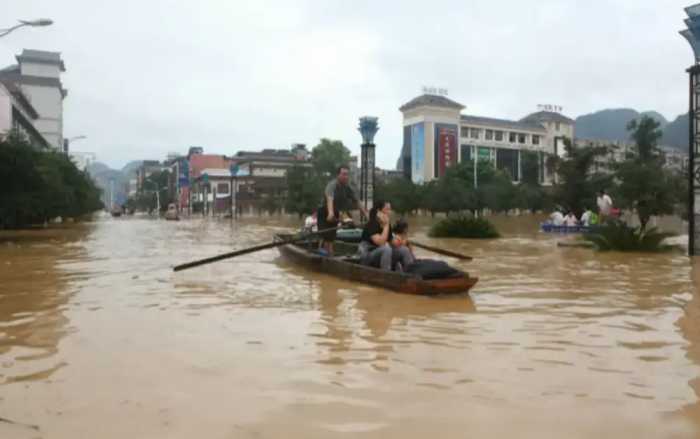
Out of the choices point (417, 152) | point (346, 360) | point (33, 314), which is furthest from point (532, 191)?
point (346, 360)

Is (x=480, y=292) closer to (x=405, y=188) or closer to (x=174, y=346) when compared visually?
(x=174, y=346)

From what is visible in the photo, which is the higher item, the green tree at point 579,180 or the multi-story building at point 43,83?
the multi-story building at point 43,83

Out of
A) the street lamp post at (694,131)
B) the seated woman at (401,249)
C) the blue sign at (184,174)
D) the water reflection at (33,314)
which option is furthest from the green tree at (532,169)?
the seated woman at (401,249)

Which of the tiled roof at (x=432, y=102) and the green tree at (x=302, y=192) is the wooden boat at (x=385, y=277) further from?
the tiled roof at (x=432, y=102)

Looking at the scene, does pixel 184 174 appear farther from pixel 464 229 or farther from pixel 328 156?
pixel 464 229

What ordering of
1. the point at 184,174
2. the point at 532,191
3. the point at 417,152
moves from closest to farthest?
1. the point at 532,191
2. the point at 417,152
3. the point at 184,174

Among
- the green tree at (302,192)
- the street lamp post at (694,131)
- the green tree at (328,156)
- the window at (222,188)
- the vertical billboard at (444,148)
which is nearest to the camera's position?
the street lamp post at (694,131)

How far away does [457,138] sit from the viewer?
90.1 metres

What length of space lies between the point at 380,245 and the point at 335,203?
236 centimetres

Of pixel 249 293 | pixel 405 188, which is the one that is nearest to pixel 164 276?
pixel 249 293

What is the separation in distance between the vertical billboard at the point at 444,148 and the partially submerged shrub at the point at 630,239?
71772 mm

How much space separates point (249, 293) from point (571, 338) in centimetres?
472

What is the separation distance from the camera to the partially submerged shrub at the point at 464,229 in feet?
71.2

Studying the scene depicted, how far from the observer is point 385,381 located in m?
4.67
